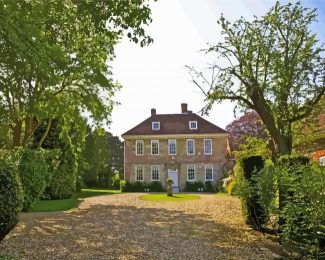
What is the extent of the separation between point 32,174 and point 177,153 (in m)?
31.3

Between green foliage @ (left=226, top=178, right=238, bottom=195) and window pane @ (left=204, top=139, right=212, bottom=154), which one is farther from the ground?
window pane @ (left=204, top=139, right=212, bottom=154)

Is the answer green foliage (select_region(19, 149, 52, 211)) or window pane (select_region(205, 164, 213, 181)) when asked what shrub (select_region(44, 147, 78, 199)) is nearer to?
green foliage (select_region(19, 149, 52, 211))

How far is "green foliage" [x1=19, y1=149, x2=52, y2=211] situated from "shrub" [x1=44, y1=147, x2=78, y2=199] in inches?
381

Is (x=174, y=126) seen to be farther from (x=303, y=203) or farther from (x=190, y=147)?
(x=303, y=203)

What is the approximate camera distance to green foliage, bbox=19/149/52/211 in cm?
1702

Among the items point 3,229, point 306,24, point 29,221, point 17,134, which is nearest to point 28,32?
point 3,229

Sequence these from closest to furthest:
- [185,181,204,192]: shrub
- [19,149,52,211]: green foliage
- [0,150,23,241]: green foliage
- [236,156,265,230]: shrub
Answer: [0,150,23,241]: green foliage < [236,156,265,230]: shrub < [19,149,52,211]: green foliage < [185,181,204,192]: shrub

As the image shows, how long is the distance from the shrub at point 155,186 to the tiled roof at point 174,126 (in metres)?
5.93

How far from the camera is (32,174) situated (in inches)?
680

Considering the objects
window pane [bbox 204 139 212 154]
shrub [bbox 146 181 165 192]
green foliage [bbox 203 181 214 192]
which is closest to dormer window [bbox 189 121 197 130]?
window pane [bbox 204 139 212 154]

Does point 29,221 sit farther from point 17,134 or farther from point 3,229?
point 17,134

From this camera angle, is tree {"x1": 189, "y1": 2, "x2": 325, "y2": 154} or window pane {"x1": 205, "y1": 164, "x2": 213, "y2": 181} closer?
tree {"x1": 189, "y1": 2, "x2": 325, "y2": 154}

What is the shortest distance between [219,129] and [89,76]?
27.7 metres

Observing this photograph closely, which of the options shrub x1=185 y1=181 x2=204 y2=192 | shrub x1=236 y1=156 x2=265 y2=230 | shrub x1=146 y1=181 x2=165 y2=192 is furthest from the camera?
shrub x1=185 y1=181 x2=204 y2=192
